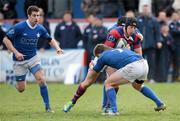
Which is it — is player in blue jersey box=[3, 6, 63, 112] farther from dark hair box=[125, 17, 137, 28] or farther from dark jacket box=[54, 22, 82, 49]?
dark jacket box=[54, 22, 82, 49]

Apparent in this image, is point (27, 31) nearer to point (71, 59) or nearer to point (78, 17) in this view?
point (71, 59)

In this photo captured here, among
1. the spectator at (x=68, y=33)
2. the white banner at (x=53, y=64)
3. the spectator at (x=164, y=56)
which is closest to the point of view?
the spectator at (x=164, y=56)

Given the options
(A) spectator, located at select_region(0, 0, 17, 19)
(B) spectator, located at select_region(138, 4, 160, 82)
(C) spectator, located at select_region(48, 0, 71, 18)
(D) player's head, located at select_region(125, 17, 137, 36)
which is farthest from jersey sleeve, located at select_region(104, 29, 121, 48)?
(C) spectator, located at select_region(48, 0, 71, 18)

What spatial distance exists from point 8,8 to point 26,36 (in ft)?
32.9

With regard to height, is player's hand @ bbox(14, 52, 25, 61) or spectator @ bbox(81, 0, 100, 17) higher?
player's hand @ bbox(14, 52, 25, 61)

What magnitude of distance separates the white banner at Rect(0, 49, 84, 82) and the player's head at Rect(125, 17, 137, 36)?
1019 centimetres

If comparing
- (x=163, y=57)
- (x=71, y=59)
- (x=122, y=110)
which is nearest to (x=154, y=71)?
(x=163, y=57)

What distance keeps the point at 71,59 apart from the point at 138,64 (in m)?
11.1

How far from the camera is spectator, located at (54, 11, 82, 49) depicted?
80.6 ft

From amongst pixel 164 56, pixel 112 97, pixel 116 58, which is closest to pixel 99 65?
pixel 116 58

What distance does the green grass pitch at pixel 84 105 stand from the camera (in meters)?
13.7

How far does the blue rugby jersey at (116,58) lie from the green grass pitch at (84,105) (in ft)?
3.34

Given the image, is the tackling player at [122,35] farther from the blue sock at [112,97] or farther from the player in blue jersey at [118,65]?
the blue sock at [112,97]

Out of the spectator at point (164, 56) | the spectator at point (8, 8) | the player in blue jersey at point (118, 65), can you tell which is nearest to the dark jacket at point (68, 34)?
the spectator at point (8, 8)
